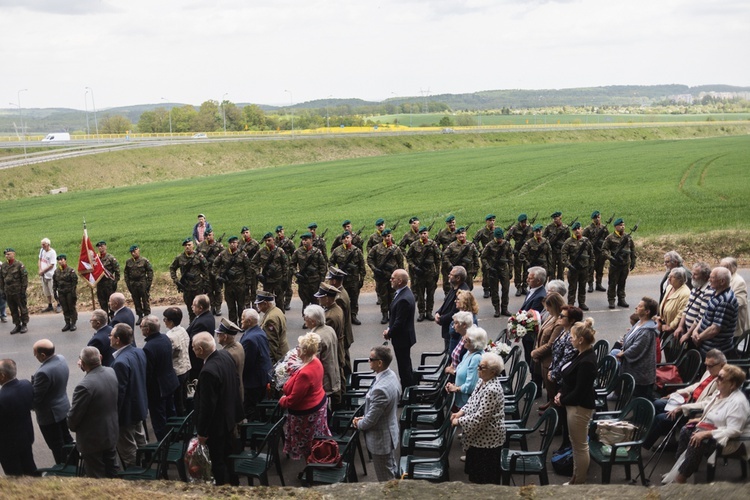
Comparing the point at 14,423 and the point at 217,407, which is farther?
the point at 14,423

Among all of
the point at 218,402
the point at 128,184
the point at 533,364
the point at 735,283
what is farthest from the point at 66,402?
the point at 128,184

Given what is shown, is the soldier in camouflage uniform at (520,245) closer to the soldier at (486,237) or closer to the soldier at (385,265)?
the soldier at (486,237)

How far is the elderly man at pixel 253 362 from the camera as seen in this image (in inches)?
362

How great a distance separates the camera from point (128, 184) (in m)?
59.5

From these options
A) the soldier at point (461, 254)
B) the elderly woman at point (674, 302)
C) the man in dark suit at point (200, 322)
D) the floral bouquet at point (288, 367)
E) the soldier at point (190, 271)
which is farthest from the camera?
the soldier at point (461, 254)

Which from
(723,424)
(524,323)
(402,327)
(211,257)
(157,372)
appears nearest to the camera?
(723,424)

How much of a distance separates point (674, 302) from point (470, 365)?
14.9ft

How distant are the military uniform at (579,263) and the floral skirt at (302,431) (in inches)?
372

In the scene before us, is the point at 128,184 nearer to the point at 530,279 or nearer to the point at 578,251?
the point at 578,251

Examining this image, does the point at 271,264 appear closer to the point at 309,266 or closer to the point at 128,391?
the point at 309,266

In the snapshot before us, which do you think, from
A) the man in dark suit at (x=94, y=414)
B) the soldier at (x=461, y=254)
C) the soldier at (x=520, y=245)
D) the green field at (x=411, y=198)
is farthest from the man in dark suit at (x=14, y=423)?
the green field at (x=411, y=198)

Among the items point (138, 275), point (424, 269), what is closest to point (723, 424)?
point (424, 269)

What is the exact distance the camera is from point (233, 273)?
16.0 metres

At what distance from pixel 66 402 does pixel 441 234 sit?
10469 millimetres
